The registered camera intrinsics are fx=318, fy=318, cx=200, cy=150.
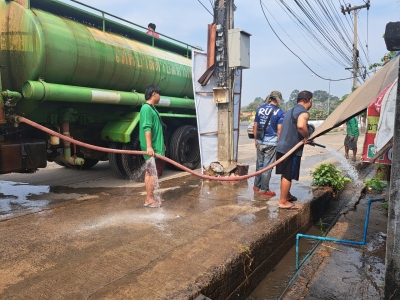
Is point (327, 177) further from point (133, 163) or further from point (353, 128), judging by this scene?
point (353, 128)

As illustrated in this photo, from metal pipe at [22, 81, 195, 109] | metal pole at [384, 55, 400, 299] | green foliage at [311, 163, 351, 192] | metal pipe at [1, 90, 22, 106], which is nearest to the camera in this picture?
metal pole at [384, 55, 400, 299]

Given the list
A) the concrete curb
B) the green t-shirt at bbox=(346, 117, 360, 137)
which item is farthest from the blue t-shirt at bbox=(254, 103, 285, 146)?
the green t-shirt at bbox=(346, 117, 360, 137)

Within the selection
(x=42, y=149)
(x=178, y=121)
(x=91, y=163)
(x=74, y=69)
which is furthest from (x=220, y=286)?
(x=91, y=163)

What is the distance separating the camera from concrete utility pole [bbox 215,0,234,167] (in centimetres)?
629

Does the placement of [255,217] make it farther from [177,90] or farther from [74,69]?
[177,90]

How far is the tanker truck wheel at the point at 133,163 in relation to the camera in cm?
625

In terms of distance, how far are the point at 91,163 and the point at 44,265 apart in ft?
18.2

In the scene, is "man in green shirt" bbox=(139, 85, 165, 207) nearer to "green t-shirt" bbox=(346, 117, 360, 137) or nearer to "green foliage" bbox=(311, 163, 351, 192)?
"green foliage" bbox=(311, 163, 351, 192)

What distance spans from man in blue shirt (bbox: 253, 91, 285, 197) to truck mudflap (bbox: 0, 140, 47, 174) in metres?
3.42

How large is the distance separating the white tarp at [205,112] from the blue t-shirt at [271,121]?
174cm

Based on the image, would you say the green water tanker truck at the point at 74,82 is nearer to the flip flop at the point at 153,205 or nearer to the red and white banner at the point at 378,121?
the flip flop at the point at 153,205

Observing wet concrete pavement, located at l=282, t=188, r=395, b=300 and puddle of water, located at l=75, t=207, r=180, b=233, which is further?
puddle of water, located at l=75, t=207, r=180, b=233

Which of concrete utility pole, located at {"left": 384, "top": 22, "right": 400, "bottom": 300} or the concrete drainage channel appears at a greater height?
concrete utility pole, located at {"left": 384, "top": 22, "right": 400, "bottom": 300}

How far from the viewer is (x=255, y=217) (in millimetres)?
4004
